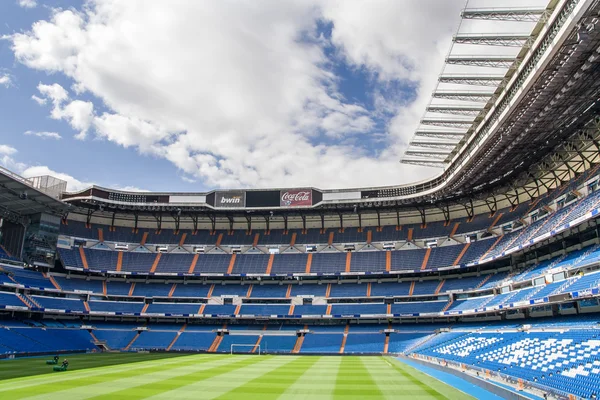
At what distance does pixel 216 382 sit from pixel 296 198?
125 ft

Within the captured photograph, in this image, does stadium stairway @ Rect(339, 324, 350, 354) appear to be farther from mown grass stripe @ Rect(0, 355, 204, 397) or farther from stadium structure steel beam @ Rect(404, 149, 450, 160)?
stadium structure steel beam @ Rect(404, 149, 450, 160)

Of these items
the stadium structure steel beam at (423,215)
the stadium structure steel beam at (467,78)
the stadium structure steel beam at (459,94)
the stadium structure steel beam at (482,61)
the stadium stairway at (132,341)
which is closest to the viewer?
the stadium structure steel beam at (482,61)

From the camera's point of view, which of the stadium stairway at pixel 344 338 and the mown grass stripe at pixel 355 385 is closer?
the mown grass stripe at pixel 355 385

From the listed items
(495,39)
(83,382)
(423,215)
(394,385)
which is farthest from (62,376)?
(423,215)

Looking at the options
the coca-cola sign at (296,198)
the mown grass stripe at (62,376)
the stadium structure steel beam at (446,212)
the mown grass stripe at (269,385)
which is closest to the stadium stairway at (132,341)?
the mown grass stripe at (62,376)

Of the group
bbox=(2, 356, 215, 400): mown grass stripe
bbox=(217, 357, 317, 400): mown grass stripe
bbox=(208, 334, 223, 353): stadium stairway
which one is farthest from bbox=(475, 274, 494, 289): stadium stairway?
bbox=(2, 356, 215, 400): mown grass stripe

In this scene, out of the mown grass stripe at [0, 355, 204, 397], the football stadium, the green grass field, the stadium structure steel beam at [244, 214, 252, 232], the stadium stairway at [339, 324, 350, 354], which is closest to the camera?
the green grass field

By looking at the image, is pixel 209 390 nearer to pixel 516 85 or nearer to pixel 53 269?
pixel 516 85

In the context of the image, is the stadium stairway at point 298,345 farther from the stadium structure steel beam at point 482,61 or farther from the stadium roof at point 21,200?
the stadium structure steel beam at point 482,61

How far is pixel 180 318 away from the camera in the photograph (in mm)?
63438

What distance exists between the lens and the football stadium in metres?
26.4

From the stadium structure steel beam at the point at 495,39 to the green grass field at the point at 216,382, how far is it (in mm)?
20828

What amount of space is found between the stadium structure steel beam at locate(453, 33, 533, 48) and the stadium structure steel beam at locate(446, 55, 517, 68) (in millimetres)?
1092

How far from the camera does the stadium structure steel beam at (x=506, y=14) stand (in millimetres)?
25219
